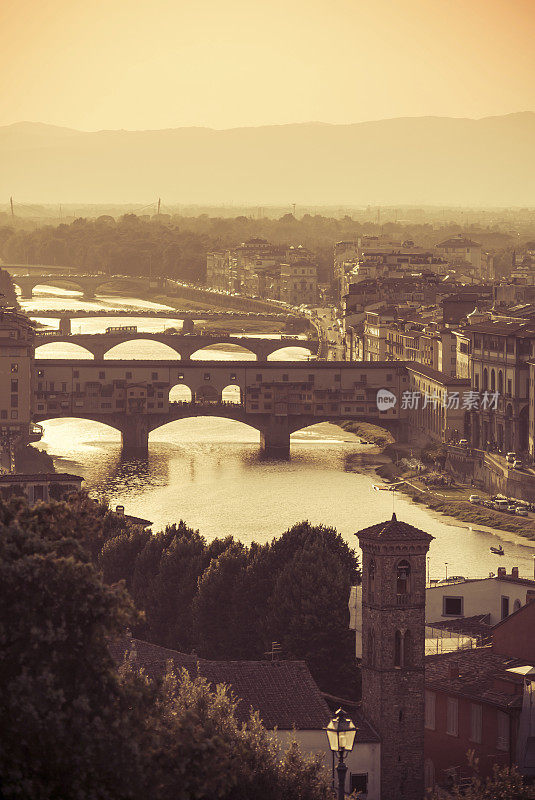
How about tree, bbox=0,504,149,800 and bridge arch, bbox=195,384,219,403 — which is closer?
tree, bbox=0,504,149,800

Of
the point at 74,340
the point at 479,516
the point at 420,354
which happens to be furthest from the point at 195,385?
the point at 479,516

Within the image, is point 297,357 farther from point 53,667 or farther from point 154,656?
point 53,667

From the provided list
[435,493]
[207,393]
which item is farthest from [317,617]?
[207,393]

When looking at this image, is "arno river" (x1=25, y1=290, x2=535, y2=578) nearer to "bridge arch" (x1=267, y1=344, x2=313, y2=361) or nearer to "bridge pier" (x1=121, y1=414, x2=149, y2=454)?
"bridge pier" (x1=121, y1=414, x2=149, y2=454)

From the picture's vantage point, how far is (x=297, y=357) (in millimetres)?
60312

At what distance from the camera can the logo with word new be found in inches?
1797

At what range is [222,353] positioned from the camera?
2408 inches

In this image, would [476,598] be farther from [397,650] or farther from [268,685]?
[268,685]

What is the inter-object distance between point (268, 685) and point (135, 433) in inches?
1072

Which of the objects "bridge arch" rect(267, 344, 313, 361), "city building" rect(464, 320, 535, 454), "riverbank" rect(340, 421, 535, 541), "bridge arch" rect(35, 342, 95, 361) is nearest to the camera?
"riverbank" rect(340, 421, 535, 541)

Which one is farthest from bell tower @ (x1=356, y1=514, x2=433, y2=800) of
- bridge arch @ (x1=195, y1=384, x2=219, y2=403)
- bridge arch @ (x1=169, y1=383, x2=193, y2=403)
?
bridge arch @ (x1=169, y1=383, x2=193, y2=403)

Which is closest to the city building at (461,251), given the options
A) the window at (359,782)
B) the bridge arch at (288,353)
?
the bridge arch at (288,353)

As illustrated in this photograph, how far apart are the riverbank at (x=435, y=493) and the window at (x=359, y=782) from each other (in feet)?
52.4

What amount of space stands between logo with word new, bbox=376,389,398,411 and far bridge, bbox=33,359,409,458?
0.10 feet
